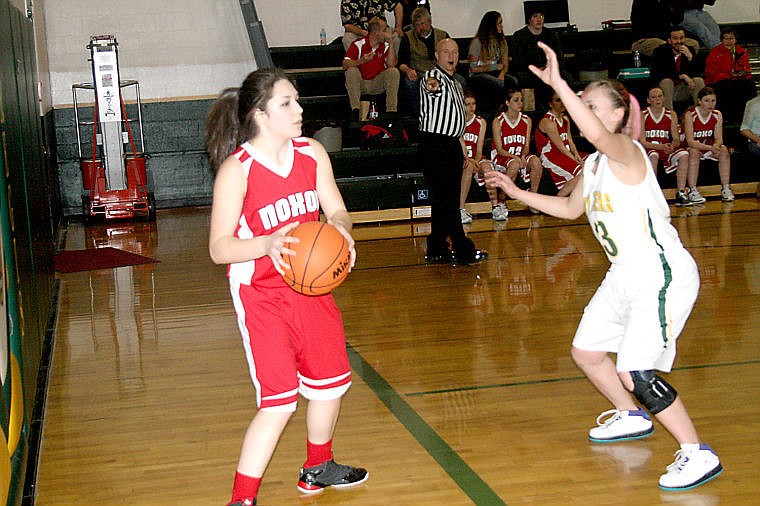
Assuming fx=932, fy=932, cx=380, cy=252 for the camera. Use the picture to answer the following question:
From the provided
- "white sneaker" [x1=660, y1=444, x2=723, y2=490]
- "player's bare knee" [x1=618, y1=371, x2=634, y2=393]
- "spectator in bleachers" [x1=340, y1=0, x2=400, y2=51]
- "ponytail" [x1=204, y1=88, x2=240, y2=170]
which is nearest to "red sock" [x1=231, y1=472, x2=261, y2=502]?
"ponytail" [x1=204, y1=88, x2=240, y2=170]

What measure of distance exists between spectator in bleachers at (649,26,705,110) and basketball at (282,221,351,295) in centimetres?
1049

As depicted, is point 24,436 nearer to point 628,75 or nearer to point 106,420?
point 106,420

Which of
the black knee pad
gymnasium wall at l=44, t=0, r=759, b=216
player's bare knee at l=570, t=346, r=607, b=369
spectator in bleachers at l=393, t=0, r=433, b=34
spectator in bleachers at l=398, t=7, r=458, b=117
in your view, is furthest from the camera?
gymnasium wall at l=44, t=0, r=759, b=216

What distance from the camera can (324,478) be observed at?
3.43m

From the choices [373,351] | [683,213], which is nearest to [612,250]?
[373,351]

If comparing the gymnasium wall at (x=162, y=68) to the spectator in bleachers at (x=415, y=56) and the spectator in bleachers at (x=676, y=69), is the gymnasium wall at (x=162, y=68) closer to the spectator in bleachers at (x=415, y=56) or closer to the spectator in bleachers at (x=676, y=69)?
the spectator in bleachers at (x=415, y=56)

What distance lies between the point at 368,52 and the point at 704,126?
4380 millimetres

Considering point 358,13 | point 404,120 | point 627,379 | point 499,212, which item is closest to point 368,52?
point 358,13

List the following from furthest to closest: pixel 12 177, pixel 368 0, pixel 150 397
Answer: pixel 368 0 < pixel 150 397 < pixel 12 177

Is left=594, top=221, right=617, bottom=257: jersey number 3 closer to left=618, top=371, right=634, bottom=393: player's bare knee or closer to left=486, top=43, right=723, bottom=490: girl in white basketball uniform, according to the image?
left=486, top=43, right=723, bottom=490: girl in white basketball uniform

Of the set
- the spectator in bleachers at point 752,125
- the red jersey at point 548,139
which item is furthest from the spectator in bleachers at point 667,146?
the red jersey at point 548,139

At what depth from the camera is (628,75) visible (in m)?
13.3

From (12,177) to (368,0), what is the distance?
367 inches

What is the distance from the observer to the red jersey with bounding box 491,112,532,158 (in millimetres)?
10984
